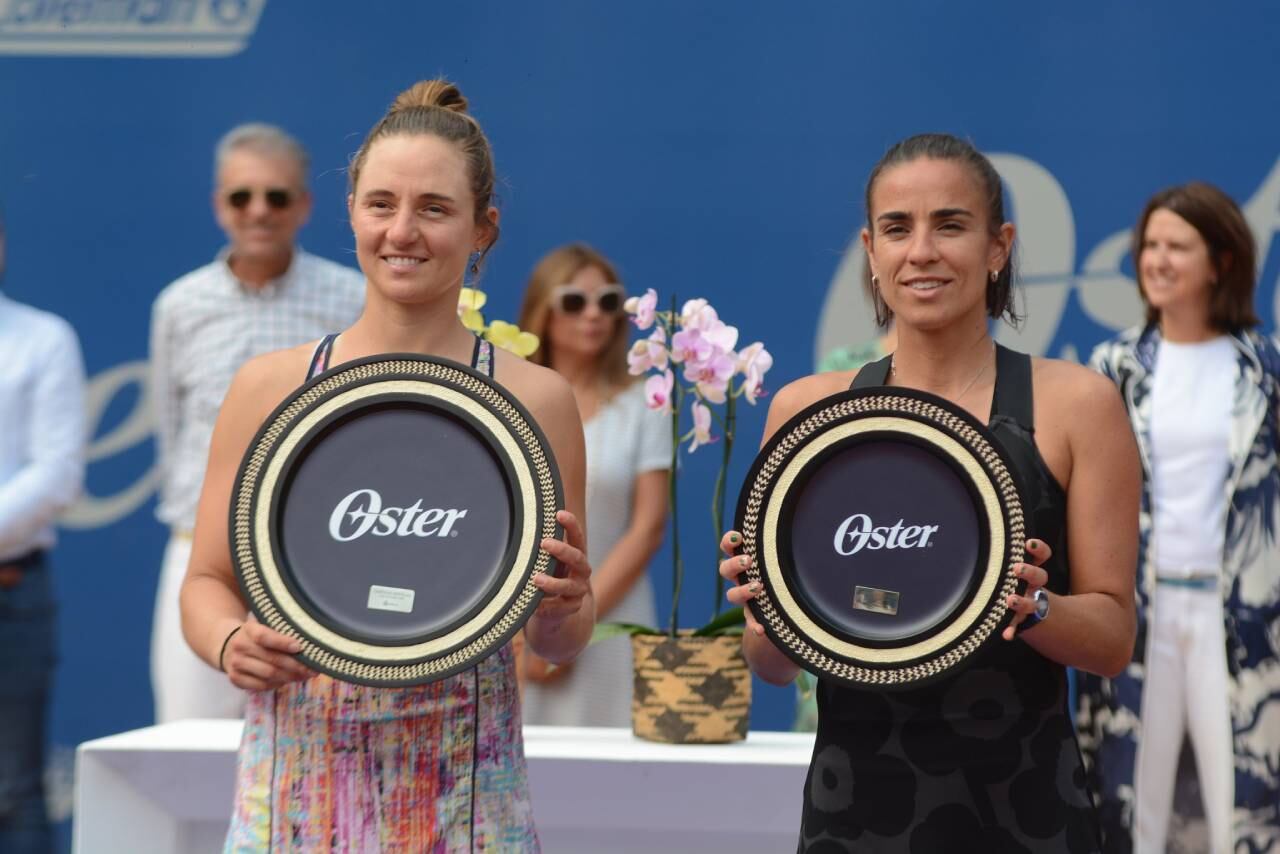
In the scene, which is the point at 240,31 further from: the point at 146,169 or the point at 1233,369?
the point at 1233,369

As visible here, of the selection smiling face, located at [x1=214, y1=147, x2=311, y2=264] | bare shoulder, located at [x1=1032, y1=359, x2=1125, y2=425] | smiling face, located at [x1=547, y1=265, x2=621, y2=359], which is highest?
smiling face, located at [x1=214, y1=147, x2=311, y2=264]

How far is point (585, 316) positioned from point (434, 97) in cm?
205

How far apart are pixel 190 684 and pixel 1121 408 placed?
2.67 metres

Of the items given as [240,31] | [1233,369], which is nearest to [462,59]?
[240,31]

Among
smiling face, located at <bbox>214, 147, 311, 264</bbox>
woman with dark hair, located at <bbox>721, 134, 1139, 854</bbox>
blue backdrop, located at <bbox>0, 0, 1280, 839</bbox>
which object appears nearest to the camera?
woman with dark hair, located at <bbox>721, 134, 1139, 854</bbox>

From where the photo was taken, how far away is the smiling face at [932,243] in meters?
1.91

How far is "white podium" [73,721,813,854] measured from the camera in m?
2.85

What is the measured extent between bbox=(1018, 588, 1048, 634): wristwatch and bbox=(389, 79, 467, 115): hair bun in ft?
2.82

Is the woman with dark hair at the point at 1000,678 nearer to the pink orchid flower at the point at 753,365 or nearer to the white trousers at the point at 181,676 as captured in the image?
the pink orchid flower at the point at 753,365

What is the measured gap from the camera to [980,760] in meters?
1.86

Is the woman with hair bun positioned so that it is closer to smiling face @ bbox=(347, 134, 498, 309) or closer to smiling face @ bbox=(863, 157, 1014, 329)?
smiling face @ bbox=(347, 134, 498, 309)

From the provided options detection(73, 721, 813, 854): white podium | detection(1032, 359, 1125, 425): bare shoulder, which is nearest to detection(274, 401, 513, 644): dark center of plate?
detection(1032, 359, 1125, 425): bare shoulder

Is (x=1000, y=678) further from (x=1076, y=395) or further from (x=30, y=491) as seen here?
(x=30, y=491)

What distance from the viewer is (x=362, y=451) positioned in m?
1.83
